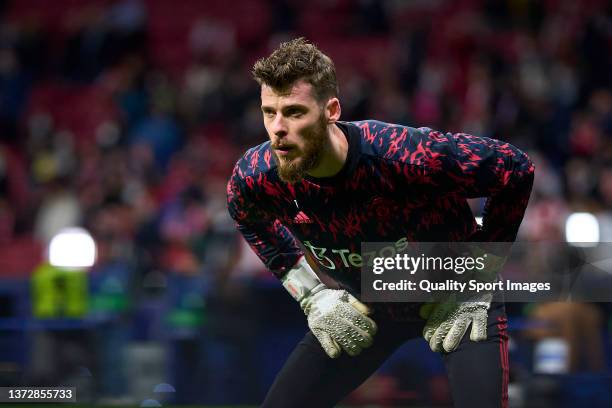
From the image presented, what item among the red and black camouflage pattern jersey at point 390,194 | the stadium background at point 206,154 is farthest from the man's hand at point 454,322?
the stadium background at point 206,154

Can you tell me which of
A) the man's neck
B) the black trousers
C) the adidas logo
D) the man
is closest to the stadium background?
the black trousers

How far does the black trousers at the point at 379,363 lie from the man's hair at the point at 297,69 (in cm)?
107

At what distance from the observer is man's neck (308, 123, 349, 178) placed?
4.30 meters

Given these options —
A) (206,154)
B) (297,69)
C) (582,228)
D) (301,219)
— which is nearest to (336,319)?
(301,219)

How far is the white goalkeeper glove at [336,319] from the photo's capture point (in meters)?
4.49

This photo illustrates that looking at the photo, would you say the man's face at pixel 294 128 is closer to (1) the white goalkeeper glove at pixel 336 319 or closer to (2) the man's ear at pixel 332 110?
(2) the man's ear at pixel 332 110

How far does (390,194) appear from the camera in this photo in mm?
4359

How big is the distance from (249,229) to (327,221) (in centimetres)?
52

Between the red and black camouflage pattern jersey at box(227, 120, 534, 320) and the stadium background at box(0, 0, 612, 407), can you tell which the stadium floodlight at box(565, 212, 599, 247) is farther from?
the red and black camouflage pattern jersey at box(227, 120, 534, 320)

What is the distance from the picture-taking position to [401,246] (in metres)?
4.61

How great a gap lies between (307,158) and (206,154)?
8.36 meters

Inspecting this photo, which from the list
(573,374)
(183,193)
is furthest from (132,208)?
(573,374)

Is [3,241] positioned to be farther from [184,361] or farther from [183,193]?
[184,361]

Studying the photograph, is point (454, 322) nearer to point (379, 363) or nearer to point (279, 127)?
point (379, 363)
